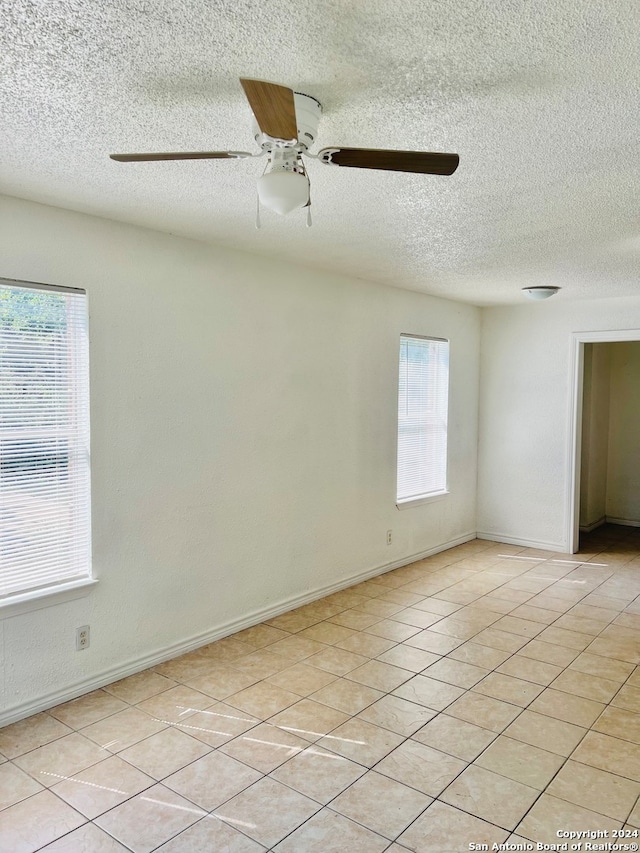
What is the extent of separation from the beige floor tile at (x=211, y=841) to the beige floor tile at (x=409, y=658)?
1512mm

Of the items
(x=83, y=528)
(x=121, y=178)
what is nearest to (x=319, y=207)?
(x=121, y=178)

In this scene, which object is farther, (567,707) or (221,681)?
(221,681)

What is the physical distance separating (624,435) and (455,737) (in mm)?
5420

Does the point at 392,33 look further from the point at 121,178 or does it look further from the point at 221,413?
the point at 221,413

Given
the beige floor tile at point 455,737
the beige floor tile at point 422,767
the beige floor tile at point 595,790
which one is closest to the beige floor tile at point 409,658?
the beige floor tile at point 455,737

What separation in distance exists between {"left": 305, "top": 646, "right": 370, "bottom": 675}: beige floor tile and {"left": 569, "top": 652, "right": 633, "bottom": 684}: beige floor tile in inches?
48.0

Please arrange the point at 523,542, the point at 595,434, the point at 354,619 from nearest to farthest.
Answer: the point at 354,619 < the point at 523,542 < the point at 595,434

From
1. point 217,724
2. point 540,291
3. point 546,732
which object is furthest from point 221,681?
point 540,291

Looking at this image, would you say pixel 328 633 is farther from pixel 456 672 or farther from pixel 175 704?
pixel 175 704

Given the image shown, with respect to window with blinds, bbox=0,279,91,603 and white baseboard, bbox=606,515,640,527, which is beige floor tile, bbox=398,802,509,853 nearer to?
window with blinds, bbox=0,279,91,603

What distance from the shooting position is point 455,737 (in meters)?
2.75

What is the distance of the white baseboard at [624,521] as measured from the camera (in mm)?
7160

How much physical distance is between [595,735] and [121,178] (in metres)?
3.16

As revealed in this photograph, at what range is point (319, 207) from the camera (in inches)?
112
